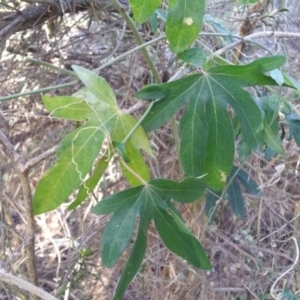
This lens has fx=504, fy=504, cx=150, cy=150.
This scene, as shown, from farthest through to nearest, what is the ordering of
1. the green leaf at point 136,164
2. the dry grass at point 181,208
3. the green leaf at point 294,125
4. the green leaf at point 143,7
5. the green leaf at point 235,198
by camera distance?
the dry grass at point 181,208 < the green leaf at point 235,198 < the green leaf at point 294,125 < the green leaf at point 136,164 < the green leaf at point 143,7

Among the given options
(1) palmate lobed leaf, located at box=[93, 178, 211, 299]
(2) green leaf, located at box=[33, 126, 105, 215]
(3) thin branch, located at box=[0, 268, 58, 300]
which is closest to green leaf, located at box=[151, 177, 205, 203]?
(1) palmate lobed leaf, located at box=[93, 178, 211, 299]

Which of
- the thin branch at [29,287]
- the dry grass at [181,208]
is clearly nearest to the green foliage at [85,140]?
the thin branch at [29,287]

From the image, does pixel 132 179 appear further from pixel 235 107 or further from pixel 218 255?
pixel 218 255

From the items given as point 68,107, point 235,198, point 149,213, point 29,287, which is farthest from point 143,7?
point 235,198

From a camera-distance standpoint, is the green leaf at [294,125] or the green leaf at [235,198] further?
the green leaf at [235,198]

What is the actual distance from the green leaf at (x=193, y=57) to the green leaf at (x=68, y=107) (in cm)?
14

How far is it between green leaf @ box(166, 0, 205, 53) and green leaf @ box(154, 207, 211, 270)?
0.23 meters

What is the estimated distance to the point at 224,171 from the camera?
704 millimetres

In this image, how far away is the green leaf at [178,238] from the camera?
69 centimetres

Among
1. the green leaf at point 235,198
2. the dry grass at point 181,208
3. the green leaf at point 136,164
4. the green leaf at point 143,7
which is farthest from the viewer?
the dry grass at point 181,208

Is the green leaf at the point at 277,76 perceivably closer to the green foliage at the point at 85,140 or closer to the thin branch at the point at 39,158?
the green foliage at the point at 85,140

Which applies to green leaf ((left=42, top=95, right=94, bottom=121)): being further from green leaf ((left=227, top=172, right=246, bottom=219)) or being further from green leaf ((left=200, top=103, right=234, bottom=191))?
green leaf ((left=227, top=172, right=246, bottom=219))

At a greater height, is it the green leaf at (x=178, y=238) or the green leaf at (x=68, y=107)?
the green leaf at (x=68, y=107)

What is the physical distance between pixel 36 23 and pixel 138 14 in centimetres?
49
